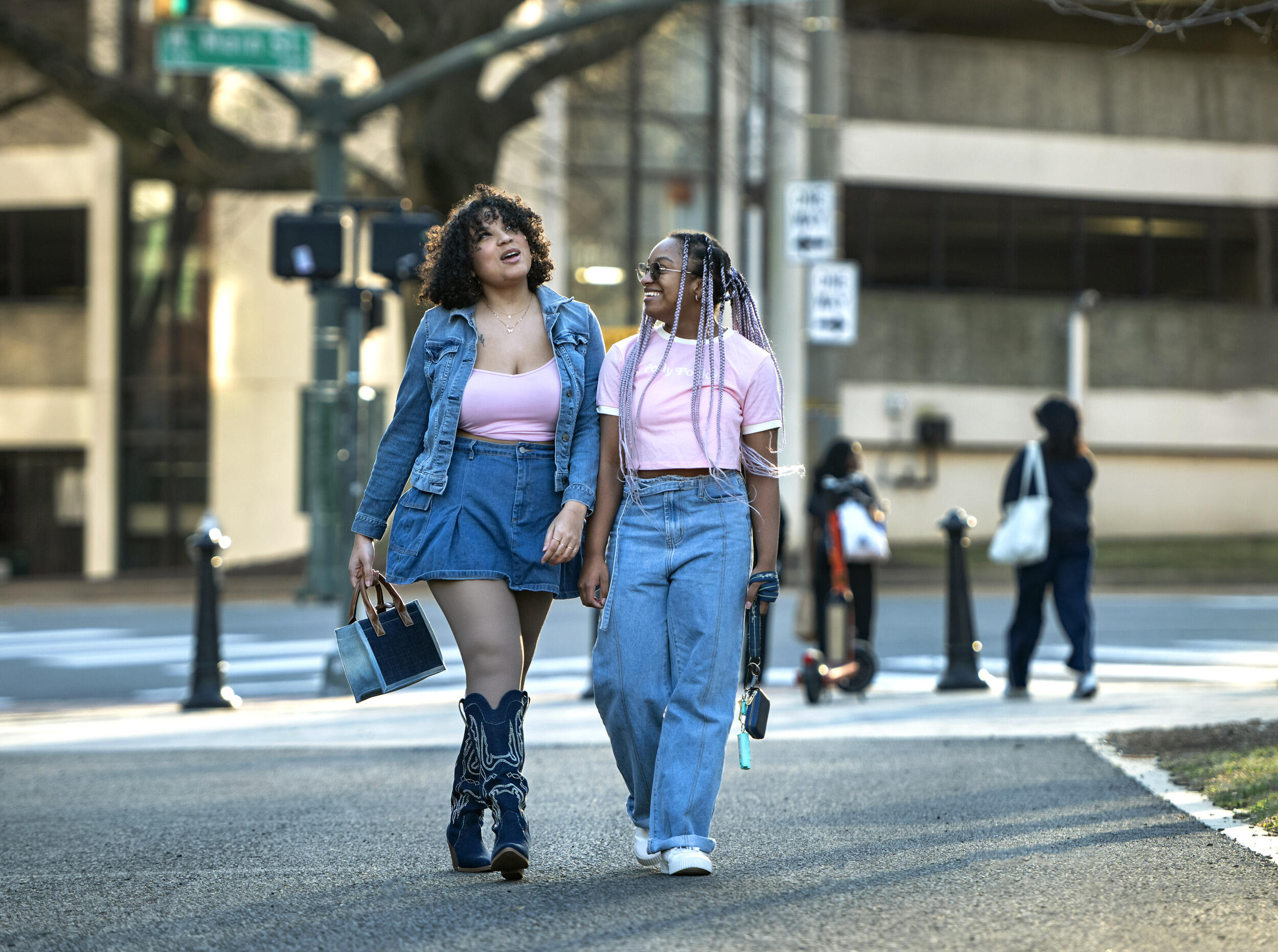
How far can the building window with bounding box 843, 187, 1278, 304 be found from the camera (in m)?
27.3

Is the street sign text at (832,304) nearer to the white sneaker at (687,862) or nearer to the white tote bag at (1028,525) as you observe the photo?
the white tote bag at (1028,525)

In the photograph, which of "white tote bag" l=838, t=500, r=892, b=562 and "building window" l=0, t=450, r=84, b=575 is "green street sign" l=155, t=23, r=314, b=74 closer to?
"white tote bag" l=838, t=500, r=892, b=562

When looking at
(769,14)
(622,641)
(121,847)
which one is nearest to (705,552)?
(622,641)

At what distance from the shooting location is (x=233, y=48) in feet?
42.9

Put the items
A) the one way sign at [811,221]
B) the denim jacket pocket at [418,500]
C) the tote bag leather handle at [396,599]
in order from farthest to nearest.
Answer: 1. the one way sign at [811,221]
2. the tote bag leather handle at [396,599]
3. the denim jacket pocket at [418,500]

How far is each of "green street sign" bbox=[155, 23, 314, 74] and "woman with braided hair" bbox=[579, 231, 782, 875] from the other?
9008mm

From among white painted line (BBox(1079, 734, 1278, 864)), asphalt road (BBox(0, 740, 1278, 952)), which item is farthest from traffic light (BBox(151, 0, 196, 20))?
white painted line (BBox(1079, 734, 1278, 864))

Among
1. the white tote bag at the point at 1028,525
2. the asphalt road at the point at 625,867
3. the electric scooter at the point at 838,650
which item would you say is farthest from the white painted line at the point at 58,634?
the white tote bag at the point at 1028,525

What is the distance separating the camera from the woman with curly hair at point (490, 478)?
15.4ft

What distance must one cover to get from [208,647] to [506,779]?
6021 mm

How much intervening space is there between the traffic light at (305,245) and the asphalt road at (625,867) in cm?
505

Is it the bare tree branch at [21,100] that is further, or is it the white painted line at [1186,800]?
the bare tree branch at [21,100]

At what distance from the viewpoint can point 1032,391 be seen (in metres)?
27.3

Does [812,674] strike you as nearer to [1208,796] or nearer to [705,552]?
[1208,796]
